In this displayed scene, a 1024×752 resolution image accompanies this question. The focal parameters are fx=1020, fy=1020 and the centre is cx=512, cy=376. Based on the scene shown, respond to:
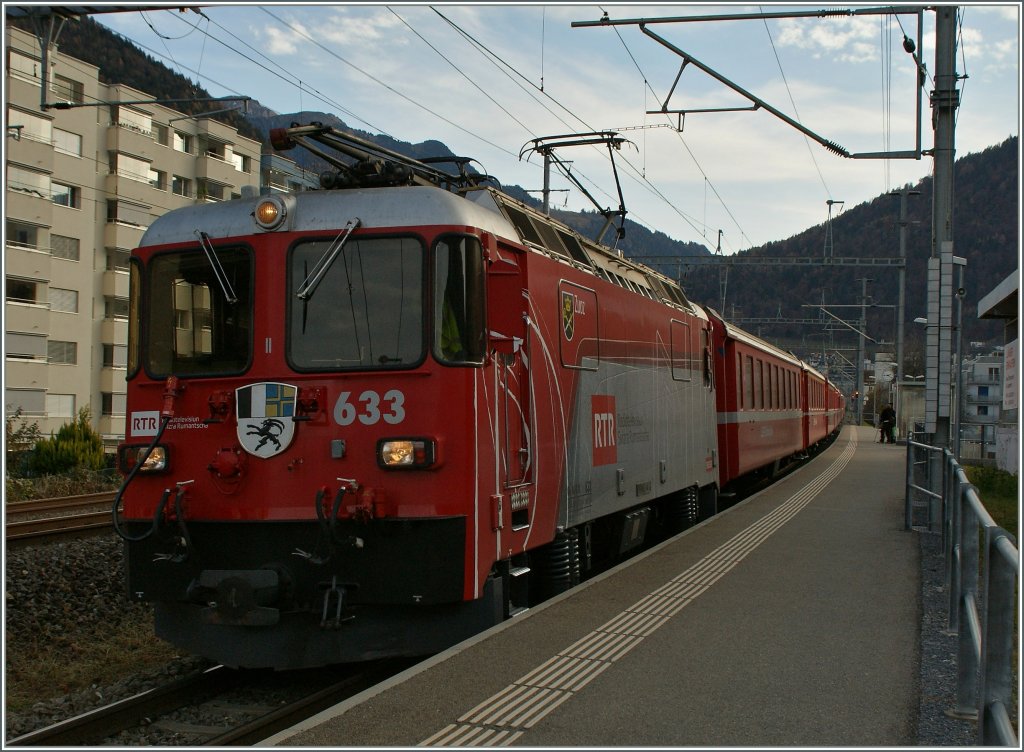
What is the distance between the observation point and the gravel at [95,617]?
18.9 feet

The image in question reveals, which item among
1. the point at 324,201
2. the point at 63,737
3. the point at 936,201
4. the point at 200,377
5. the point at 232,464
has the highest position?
the point at 936,201

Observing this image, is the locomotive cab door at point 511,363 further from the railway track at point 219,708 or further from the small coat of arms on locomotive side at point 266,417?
the railway track at point 219,708

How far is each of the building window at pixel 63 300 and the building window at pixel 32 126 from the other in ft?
20.1

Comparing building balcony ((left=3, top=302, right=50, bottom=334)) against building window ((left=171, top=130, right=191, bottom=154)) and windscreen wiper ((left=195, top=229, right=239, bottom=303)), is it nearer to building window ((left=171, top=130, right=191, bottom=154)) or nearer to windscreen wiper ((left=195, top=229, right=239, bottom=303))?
building window ((left=171, top=130, right=191, bottom=154))

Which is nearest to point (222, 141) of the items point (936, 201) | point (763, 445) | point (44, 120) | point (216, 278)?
point (44, 120)

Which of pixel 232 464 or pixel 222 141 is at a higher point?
pixel 222 141

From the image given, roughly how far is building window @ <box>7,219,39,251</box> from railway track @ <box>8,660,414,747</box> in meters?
37.3

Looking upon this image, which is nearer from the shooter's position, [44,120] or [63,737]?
[63,737]

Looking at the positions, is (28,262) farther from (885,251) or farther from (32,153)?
(885,251)

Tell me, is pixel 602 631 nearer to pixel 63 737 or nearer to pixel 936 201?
pixel 63 737

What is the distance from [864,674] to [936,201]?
9.58m

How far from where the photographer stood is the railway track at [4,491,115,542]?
41.6 ft

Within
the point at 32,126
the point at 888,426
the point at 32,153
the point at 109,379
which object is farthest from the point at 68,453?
the point at 888,426

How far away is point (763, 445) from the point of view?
20.2 m
